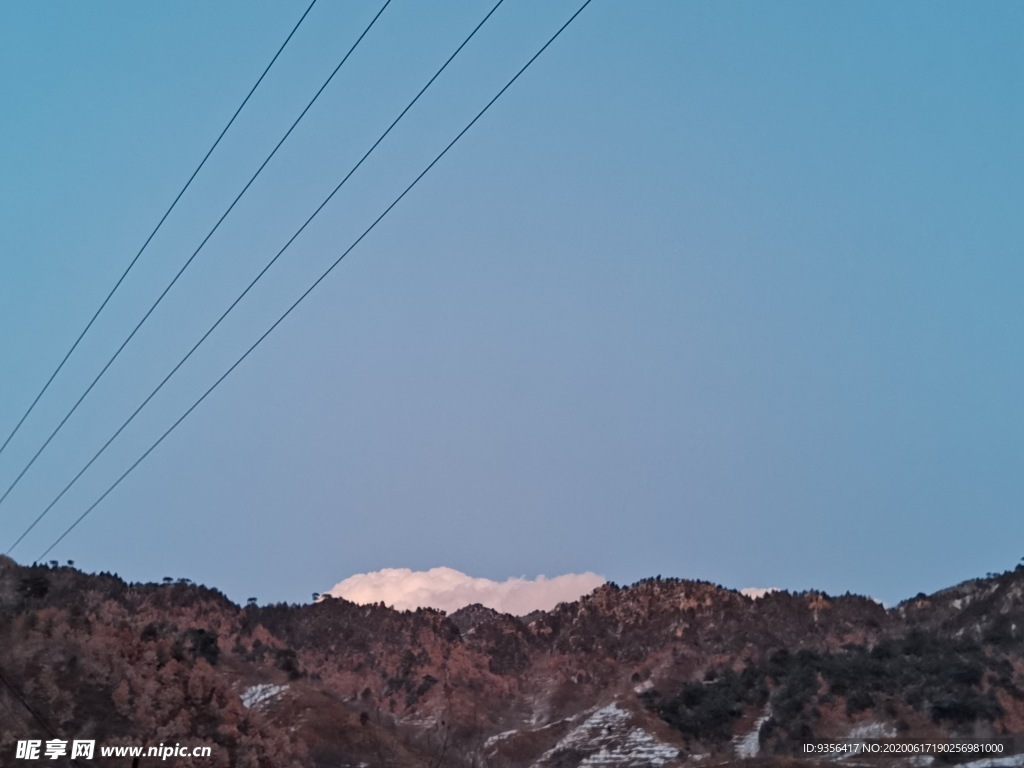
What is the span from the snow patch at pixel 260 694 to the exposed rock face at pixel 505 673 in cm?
21

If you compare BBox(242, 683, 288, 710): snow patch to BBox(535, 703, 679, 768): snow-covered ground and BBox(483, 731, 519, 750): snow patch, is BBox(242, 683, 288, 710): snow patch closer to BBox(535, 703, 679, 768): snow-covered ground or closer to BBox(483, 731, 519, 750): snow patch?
BBox(483, 731, 519, 750): snow patch

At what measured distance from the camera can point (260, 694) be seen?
109000 mm

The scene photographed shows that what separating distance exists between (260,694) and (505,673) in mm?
53654

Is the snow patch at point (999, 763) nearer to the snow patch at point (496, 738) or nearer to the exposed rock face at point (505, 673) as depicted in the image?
the exposed rock face at point (505, 673)

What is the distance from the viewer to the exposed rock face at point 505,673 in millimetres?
59562

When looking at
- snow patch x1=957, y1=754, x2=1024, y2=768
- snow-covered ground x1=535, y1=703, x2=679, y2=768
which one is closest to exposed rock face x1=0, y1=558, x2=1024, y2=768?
snow-covered ground x1=535, y1=703, x2=679, y2=768

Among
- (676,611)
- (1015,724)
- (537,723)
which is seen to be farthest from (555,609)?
(1015,724)

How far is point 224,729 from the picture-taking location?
5919 cm

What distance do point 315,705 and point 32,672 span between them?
50.4 metres

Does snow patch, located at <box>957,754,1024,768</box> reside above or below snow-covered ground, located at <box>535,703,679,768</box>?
below

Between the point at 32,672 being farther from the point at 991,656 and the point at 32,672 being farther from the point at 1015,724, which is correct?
the point at 991,656

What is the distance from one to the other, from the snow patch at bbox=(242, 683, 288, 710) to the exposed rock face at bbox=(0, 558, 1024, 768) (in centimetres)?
21

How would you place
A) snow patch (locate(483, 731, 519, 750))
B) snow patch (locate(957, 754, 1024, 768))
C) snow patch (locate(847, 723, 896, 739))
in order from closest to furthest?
snow patch (locate(957, 754, 1024, 768)) → snow patch (locate(847, 723, 896, 739)) → snow patch (locate(483, 731, 519, 750))

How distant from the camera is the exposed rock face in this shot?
59.6 metres
